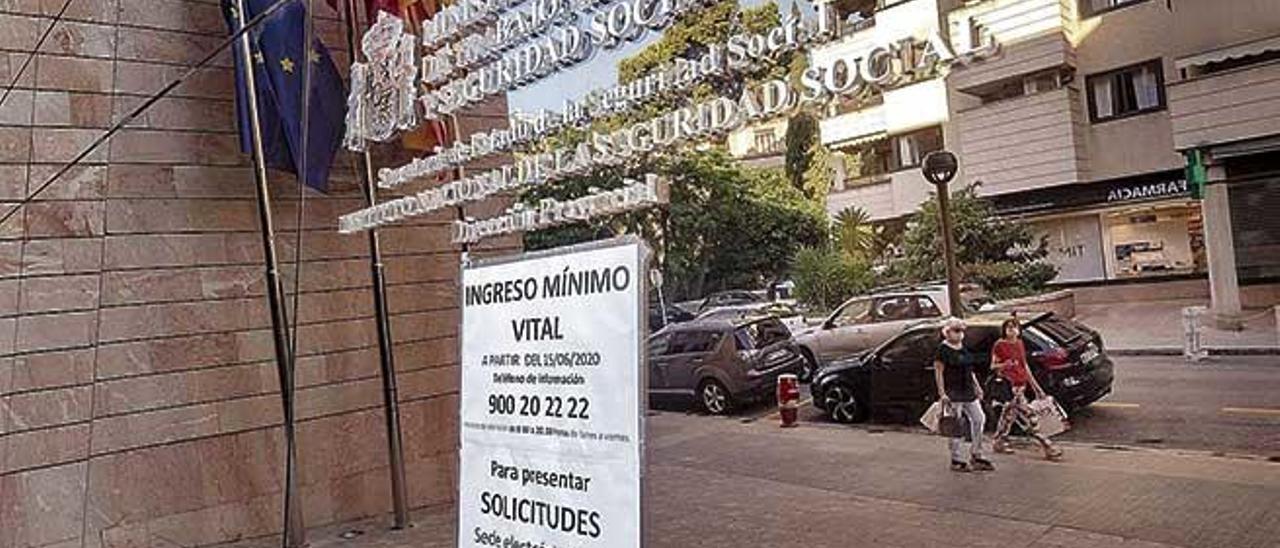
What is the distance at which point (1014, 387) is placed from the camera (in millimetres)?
6484

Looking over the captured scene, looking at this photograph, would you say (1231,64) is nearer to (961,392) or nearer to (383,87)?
(961,392)

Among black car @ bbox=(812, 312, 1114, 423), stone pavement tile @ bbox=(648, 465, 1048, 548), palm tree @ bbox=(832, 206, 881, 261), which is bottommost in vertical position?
stone pavement tile @ bbox=(648, 465, 1048, 548)

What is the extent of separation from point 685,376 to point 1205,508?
437cm

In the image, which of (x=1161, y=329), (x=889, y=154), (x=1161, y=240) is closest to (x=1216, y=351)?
(x=1161, y=329)

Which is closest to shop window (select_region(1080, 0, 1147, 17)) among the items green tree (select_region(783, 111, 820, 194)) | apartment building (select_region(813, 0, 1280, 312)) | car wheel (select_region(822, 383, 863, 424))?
apartment building (select_region(813, 0, 1280, 312))

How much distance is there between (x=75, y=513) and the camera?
15.6 ft

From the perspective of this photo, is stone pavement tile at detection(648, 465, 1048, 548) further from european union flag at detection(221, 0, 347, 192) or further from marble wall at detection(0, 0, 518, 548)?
european union flag at detection(221, 0, 347, 192)

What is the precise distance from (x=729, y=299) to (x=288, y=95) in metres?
3.93

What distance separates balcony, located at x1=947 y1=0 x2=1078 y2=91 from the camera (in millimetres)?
3992

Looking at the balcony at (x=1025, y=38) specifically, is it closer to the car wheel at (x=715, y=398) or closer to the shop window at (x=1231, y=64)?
the shop window at (x=1231, y=64)

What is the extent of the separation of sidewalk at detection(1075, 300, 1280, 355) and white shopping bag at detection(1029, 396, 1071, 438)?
638 mm

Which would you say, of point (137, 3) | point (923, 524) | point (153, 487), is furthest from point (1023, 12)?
point (153, 487)

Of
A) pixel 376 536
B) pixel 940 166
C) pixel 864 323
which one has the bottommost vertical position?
pixel 376 536

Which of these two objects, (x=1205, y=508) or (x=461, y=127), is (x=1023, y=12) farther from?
(x=461, y=127)
